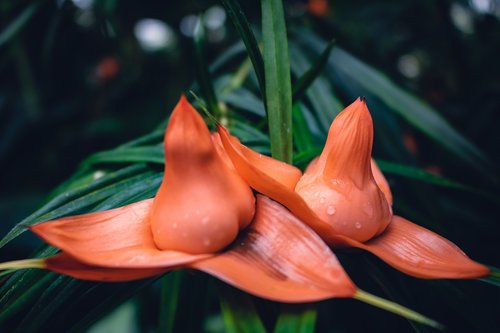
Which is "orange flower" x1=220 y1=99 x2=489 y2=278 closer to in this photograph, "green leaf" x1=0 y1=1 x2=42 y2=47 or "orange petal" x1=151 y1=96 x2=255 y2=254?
"orange petal" x1=151 y1=96 x2=255 y2=254

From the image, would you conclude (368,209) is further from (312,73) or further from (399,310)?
(312,73)

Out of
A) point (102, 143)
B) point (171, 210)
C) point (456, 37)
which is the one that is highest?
point (456, 37)

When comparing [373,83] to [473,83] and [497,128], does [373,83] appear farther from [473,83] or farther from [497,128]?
[473,83]

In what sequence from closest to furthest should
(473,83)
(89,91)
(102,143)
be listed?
(473,83)
(102,143)
(89,91)

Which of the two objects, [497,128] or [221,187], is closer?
[221,187]

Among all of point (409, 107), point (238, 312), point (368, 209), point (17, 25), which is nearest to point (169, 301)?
point (238, 312)

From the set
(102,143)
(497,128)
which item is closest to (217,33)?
(102,143)

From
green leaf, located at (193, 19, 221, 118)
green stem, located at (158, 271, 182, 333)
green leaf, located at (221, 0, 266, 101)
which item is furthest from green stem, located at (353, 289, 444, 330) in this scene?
green leaf, located at (193, 19, 221, 118)
